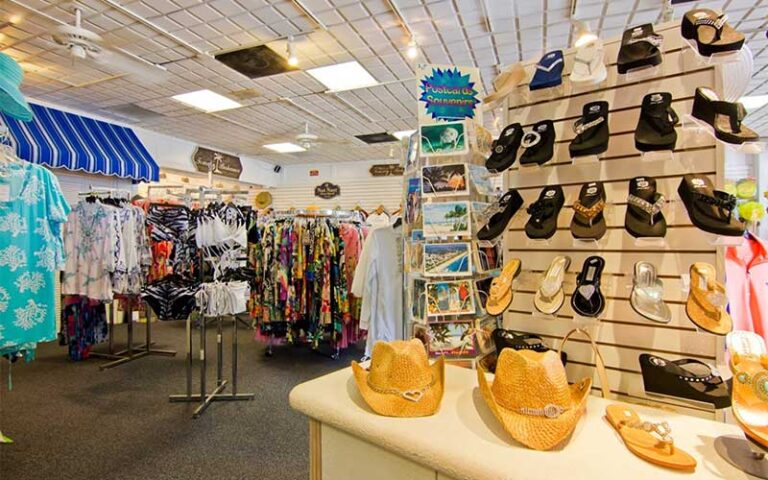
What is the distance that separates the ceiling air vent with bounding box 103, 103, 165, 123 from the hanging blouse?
437 centimetres

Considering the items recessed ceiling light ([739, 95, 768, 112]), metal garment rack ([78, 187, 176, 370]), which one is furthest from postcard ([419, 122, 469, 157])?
recessed ceiling light ([739, 95, 768, 112])

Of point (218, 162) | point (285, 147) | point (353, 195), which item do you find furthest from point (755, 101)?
point (218, 162)

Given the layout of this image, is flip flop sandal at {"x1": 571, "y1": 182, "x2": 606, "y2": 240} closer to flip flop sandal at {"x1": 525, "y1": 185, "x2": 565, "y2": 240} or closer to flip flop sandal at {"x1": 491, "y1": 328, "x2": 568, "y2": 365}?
flip flop sandal at {"x1": 525, "y1": 185, "x2": 565, "y2": 240}

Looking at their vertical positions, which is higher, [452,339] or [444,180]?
[444,180]

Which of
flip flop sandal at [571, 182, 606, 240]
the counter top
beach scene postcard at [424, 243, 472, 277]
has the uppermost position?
flip flop sandal at [571, 182, 606, 240]

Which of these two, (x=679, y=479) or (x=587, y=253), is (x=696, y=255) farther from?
(x=679, y=479)

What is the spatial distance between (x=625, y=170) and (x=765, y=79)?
210 inches

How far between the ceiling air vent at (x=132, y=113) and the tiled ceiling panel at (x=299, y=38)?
0.42 ft

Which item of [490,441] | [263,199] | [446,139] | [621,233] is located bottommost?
[490,441]

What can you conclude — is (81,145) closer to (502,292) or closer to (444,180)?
(444,180)

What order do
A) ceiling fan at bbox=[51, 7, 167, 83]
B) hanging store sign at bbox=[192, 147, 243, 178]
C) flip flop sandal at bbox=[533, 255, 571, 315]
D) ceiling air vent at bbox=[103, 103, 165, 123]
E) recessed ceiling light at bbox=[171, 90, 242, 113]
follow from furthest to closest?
hanging store sign at bbox=[192, 147, 243, 178] < ceiling air vent at bbox=[103, 103, 165, 123] < recessed ceiling light at bbox=[171, 90, 242, 113] < ceiling fan at bbox=[51, 7, 167, 83] < flip flop sandal at bbox=[533, 255, 571, 315]

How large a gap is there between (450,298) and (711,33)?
4.53 feet

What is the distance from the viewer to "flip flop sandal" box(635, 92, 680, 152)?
53.6 inches

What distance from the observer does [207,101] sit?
5.91 metres
